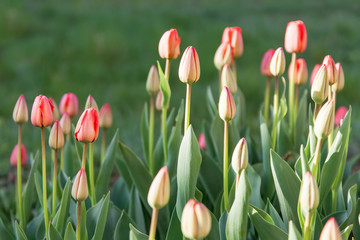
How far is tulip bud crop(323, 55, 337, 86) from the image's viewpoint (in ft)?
4.66

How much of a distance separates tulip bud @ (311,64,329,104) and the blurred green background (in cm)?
189

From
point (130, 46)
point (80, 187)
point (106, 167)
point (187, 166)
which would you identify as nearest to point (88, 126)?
point (80, 187)

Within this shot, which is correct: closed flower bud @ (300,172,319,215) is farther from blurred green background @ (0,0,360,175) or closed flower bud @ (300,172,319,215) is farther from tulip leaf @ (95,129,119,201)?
blurred green background @ (0,0,360,175)

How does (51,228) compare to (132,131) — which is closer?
(51,228)

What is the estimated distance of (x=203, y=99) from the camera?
4137 millimetres

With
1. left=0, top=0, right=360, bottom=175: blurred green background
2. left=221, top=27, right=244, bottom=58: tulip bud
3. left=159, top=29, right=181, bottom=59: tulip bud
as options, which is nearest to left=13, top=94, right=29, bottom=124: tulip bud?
left=159, top=29, right=181, bottom=59: tulip bud

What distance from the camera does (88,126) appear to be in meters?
→ 1.32

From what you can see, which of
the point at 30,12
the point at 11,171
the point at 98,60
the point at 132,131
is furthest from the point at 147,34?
the point at 11,171

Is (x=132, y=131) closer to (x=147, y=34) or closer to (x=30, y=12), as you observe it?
(x=147, y=34)

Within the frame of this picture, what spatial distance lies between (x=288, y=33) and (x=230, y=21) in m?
4.38

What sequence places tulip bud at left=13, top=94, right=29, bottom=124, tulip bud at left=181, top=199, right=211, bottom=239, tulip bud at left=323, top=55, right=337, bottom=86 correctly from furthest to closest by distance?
tulip bud at left=13, top=94, right=29, bottom=124 < tulip bud at left=323, top=55, right=337, bottom=86 < tulip bud at left=181, top=199, right=211, bottom=239

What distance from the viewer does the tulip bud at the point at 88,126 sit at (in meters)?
1.31

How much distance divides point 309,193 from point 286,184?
0.33 meters

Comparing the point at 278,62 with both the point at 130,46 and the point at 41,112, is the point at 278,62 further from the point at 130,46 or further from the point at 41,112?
the point at 130,46
